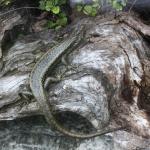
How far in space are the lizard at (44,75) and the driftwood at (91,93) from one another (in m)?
0.06

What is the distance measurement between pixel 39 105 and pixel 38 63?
29.8 inches

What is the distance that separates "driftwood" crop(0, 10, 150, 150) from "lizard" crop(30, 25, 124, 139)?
0.06 meters

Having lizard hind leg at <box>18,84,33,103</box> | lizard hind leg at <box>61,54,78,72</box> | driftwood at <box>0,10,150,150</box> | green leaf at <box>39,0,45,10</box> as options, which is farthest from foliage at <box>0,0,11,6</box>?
lizard hind leg at <box>18,84,33,103</box>

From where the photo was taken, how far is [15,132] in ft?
14.9

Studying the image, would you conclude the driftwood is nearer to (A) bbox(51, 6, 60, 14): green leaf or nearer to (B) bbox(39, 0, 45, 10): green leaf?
(A) bbox(51, 6, 60, 14): green leaf

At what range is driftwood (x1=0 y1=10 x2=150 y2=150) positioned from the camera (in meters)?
4.35

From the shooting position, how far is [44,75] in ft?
16.8

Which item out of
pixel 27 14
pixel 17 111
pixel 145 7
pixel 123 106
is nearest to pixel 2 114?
pixel 17 111

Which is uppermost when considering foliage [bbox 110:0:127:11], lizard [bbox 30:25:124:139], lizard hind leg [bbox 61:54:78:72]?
foliage [bbox 110:0:127:11]

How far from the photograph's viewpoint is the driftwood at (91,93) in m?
4.35

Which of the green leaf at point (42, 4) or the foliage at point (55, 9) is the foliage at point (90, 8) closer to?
the foliage at point (55, 9)

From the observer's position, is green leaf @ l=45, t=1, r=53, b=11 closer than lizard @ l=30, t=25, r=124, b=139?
No

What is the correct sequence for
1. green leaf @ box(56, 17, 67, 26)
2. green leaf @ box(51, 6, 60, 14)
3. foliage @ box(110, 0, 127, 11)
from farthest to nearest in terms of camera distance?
1. green leaf @ box(56, 17, 67, 26)
2. green leaf @ box(51, 6, 60, 14)
3. foliage @ box(110, 0, 127, 11)

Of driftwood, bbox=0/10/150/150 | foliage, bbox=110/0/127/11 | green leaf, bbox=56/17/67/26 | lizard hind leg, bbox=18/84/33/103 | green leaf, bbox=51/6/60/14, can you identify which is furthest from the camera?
green leaf, bbox=56/17/67/26
